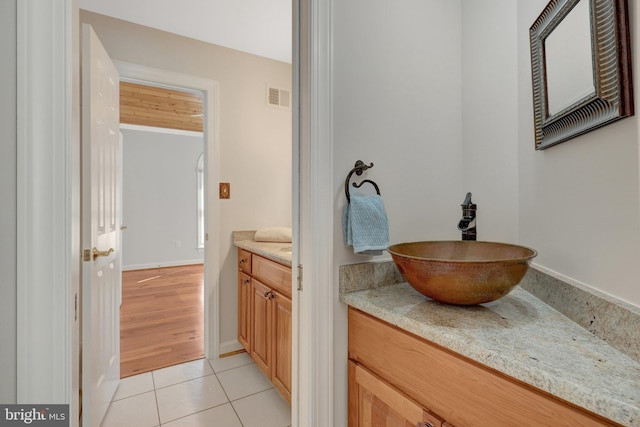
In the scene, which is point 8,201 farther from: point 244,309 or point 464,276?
point 244,309

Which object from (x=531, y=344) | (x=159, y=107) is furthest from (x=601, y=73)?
(x=159, y=107)

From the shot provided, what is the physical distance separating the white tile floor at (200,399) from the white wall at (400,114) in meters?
0.89

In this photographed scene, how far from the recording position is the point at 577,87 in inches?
32.3

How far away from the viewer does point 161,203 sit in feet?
19.1

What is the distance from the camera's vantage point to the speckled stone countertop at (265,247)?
1.75m

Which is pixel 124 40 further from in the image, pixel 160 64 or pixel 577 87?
pixel 577 87

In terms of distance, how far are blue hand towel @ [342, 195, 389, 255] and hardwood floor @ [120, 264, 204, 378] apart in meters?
2.00

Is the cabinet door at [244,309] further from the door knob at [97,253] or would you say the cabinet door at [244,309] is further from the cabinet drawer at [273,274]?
the door knob at [97,253]

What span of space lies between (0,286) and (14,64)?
1.65ft

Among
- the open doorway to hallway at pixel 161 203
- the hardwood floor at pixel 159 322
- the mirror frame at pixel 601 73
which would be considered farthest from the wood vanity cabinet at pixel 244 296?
the mirror frame at pixel 601 73

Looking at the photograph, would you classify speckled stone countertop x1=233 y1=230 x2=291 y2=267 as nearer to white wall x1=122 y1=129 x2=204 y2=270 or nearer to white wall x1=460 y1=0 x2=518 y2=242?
white wall x1=460 y1=0 x2=518 y2=242

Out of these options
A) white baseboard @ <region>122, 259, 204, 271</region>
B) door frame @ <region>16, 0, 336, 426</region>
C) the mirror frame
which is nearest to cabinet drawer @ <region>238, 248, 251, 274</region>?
door frame @ <region>16, 0, 336, 426</region>

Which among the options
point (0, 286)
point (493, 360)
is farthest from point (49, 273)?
point (493, 360)

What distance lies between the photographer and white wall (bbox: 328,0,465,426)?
109cm
